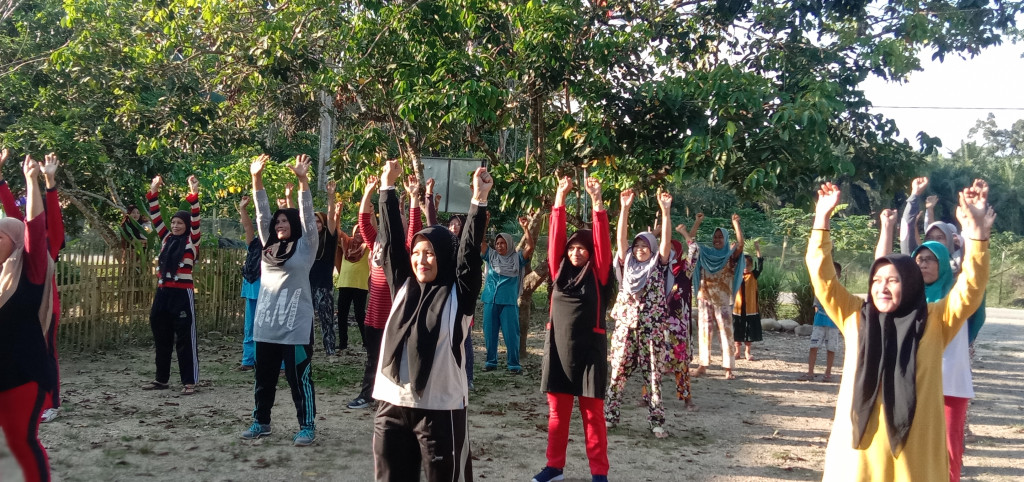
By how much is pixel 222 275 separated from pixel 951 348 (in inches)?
398

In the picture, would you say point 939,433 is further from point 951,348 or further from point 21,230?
point 21,230

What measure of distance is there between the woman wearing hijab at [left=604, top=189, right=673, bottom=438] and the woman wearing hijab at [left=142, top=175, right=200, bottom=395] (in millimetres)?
4116

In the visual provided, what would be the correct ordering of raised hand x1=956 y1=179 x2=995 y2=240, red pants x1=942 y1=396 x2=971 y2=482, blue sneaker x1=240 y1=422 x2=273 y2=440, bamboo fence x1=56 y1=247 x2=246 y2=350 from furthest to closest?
bamboo fence x1=56 y1=247 x2=246 y2=350
blue sneaker x1=240 y1=422 x2=273 y2=440
red pants x1=942 y1=396 x2=971 y2=482
raised hand x1=956 y1=179 x2=995 y2=240

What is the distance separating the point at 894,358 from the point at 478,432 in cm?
→ 399

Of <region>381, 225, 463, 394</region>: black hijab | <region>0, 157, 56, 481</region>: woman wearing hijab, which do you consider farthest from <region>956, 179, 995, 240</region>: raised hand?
<region>0, 157, 56, 481</region>: woman wearing hijab

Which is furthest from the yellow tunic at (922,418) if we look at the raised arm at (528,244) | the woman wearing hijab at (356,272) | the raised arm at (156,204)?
the woman wearing hijab at (356,272)

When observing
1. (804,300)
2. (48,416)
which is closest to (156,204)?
(48,416)

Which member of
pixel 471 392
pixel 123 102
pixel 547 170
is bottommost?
pixel 471 392

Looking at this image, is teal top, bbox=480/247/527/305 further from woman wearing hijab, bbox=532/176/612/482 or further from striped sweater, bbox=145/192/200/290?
woman wearing hijab, bbox=532/176/612/482

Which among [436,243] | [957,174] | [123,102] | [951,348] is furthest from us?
[957,174]

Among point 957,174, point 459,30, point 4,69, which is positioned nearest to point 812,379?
point 459,30

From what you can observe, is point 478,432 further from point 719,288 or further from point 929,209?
point 719,288

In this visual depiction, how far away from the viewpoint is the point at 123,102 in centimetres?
1133

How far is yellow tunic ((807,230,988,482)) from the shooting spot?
3619mm
